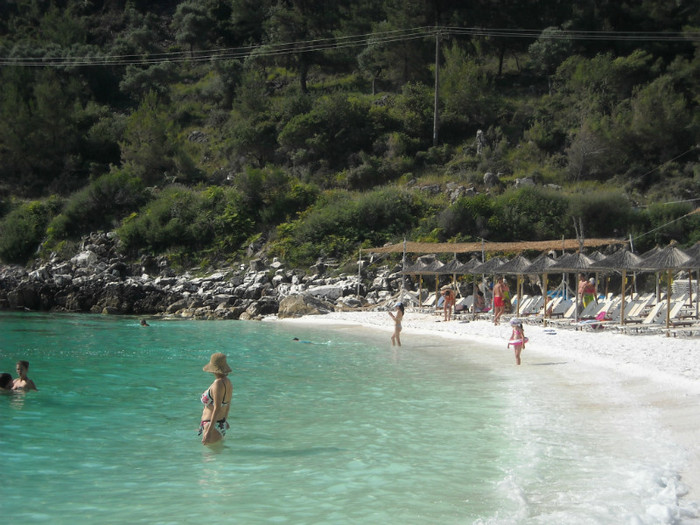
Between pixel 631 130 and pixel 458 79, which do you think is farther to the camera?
pixel 458 79

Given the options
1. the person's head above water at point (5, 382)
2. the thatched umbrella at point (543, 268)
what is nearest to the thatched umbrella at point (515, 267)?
the thatched umbrella at point (543, 268)

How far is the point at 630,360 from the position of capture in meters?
11.4

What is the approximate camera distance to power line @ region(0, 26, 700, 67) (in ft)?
146

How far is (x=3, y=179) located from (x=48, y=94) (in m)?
6.72

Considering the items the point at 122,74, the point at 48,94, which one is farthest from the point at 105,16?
the point at 48,94

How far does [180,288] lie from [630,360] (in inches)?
933

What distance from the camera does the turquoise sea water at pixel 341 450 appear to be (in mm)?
5094

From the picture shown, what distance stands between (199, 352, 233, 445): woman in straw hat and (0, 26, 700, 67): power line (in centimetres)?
3909

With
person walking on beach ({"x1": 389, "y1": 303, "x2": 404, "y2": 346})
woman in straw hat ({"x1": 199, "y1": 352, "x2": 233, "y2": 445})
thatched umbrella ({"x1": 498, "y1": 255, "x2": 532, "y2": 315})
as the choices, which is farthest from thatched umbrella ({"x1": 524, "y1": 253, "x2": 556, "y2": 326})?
woman in straw hat ({"x1": 199, "y1": 352, "x2": 233, "y2": 445})

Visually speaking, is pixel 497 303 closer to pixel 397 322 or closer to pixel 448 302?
pixel 448 302

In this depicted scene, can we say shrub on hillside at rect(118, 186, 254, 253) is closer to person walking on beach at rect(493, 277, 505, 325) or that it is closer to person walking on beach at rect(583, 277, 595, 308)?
person walking on beach at rect(493, 277, 505, 325)

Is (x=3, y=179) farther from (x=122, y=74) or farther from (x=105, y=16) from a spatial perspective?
(x=105, y=16)

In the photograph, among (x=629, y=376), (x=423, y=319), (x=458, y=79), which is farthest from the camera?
(x=458, y=79)

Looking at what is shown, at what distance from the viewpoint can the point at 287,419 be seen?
8430mm
